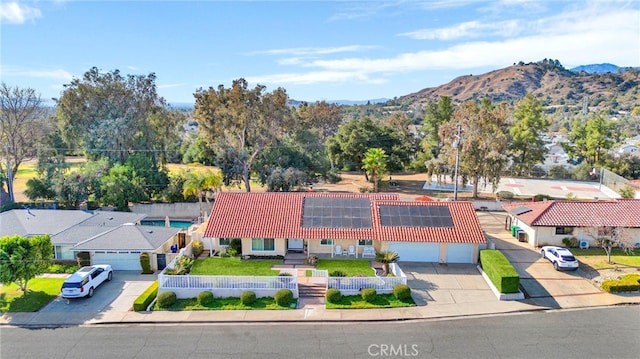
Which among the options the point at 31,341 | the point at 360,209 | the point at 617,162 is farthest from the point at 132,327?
the point at 617,162

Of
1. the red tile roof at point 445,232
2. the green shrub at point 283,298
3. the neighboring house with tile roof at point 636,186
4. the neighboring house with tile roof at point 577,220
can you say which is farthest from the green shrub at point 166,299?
the neighboring house with tile roof at point 636,186

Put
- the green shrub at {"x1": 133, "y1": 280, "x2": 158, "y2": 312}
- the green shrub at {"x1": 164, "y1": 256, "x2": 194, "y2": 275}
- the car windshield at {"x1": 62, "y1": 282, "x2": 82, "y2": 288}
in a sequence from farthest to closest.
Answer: the green shrub at {"x1": 164, "y1": 256, "x2": 194, "y2": 275} → the car windshield at {"x1": 62, "y1": 282, "x2": 82, "y2": 288} → the green shrub at {"x1": 133, "y1": 280, "x2": 158, "y2": 312}

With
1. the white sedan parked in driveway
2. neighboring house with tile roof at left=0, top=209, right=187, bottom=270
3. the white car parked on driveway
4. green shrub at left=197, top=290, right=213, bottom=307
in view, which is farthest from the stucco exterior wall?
the white sedan parked in driveway

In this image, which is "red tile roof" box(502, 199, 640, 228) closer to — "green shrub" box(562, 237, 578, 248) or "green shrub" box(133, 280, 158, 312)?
"green shrub" box(562, 237, 578, 248)

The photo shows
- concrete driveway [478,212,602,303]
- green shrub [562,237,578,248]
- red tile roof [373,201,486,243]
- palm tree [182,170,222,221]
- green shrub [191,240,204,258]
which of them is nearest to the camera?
concrete driveway [478,212,602,303]

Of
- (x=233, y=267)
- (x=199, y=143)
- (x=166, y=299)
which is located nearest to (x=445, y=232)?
(x=233, y=267)

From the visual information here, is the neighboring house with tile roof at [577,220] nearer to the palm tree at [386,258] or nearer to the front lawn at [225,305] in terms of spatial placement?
the palm tree at [386,258]

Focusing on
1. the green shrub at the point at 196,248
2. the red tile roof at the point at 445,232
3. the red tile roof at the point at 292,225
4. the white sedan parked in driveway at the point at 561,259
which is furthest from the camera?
the green shrub at the point at 196,248
